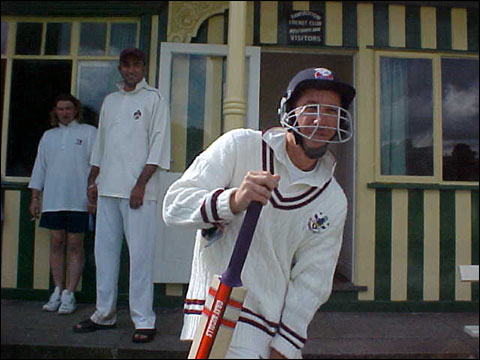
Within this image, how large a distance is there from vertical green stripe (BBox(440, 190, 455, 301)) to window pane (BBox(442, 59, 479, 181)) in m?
0.38

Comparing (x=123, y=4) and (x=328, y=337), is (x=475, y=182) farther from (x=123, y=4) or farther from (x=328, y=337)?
(x=123, y=4)

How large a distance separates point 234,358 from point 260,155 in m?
0.75

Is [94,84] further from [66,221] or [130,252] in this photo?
[130,252]

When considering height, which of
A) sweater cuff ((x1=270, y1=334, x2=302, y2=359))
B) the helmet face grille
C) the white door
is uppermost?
the white door

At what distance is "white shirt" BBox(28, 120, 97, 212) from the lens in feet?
15.8

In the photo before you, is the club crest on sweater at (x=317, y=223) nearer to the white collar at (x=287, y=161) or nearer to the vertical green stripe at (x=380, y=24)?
the white collar at (x=287, y=161)

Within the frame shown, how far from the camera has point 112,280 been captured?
13.9ft

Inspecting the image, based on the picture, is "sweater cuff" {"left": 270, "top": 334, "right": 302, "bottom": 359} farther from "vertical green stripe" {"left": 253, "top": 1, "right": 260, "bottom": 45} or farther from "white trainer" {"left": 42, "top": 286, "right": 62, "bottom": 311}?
"vertical green stripe" {"left": 253, "top": 1, "right": 260, "bottom": 45}

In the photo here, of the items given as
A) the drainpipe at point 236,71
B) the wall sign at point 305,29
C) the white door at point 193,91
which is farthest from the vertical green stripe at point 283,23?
the drainpipe at point 236,71

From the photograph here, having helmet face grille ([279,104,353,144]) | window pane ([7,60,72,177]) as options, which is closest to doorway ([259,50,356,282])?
window pane ([7,60,72,177])

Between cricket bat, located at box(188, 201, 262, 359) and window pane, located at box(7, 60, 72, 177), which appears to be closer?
cricket bat, located at box(188, 201, 262, 359)

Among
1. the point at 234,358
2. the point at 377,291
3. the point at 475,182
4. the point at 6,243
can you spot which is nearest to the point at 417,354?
the point at 377,291

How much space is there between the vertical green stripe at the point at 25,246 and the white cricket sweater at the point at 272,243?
368 centimetres

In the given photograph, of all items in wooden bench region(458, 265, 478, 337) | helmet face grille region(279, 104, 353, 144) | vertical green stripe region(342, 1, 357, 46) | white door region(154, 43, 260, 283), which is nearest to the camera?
helmet face grille region(279, 104, 353, 144)
